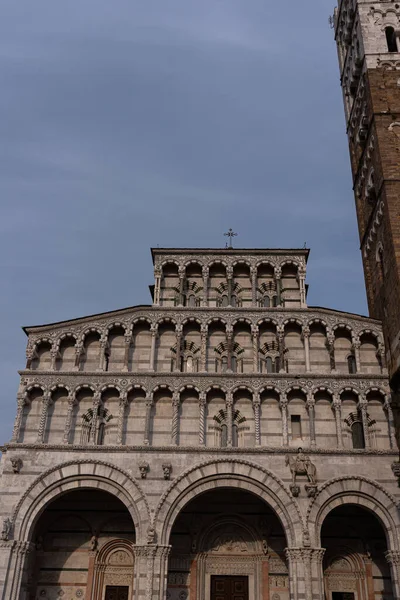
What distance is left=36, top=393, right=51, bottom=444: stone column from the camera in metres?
20.0

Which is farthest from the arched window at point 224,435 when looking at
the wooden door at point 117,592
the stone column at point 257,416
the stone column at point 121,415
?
the wooden door at point 117,592

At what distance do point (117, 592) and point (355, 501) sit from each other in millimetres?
8366

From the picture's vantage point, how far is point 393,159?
78.2 feet


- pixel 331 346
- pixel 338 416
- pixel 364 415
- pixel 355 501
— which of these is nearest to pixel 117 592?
pixel 355 501

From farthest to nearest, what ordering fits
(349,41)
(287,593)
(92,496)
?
(349,41) < (92,496) < (287,593)

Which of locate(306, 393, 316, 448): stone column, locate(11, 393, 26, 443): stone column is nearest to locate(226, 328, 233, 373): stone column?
locate(306, 393, 316, 448): stone column

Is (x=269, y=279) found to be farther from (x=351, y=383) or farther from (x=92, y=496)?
(x=92, y=496)

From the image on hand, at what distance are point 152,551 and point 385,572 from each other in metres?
7.78

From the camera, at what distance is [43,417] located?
2034 cm

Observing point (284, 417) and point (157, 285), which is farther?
point (157, 285)

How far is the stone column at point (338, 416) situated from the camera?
19928mm

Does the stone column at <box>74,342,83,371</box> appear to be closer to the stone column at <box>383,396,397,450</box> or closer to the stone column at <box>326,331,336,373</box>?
the stone column at <box>326,331,336,373</box>

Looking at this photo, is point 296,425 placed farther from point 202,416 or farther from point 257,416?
point 202,416

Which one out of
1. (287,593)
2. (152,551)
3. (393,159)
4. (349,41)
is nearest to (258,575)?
(287,593)
